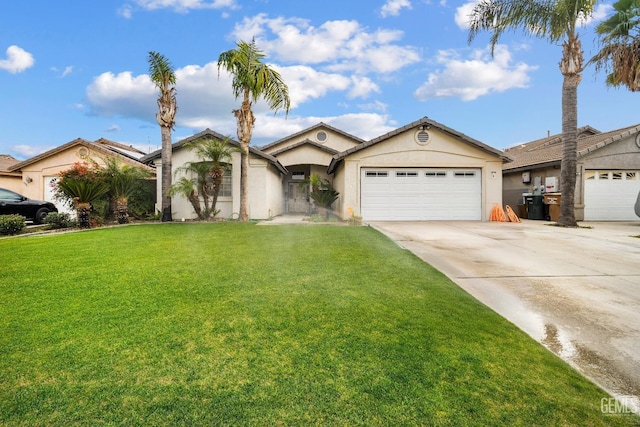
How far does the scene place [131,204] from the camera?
15.7m

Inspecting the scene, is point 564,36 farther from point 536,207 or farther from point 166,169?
point 166,169

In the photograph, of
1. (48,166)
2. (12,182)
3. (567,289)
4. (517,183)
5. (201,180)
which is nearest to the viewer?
(567,289)

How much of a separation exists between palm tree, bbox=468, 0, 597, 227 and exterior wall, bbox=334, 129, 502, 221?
2.94 meters

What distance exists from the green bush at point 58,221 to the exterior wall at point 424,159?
11030mm

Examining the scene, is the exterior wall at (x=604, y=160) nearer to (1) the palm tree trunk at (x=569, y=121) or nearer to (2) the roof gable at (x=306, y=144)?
(1) the palm tree trunk at (x=569, y=121)

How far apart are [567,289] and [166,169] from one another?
15449 mm

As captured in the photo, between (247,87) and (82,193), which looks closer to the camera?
(82,193)

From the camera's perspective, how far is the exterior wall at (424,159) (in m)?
16.1

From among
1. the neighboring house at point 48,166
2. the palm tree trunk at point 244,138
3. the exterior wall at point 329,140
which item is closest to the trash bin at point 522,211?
the exterior wall at point 329,140

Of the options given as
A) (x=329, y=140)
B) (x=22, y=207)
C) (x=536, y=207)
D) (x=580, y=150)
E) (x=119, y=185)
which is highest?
(x=329, y=140)

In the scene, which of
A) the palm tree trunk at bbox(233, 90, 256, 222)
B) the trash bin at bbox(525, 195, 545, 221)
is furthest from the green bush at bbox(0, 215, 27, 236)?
the trash bin at bbox(525, 195, 545, 221)

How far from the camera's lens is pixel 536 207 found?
680 inches

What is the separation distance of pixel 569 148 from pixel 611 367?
1388 centimetres

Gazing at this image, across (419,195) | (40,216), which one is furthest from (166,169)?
(419,195)
